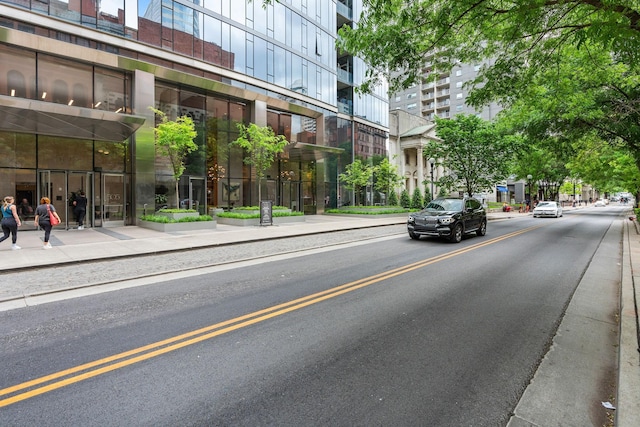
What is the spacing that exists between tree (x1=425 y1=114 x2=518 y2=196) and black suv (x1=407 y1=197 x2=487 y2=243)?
489 inches

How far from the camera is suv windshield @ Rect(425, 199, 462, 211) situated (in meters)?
14.1

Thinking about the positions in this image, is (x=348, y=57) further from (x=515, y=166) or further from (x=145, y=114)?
Answer: (x=145, y=114)

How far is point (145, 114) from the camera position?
1942 centimetres

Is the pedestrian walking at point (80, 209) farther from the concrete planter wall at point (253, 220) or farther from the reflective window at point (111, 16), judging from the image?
the reflective window at point (111, 16)

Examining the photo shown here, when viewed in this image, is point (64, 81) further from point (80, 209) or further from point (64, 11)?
point (80, 209)

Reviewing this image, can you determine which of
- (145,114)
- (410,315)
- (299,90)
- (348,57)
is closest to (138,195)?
(145,114)

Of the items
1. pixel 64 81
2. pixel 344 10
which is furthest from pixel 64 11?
pixel 344 10

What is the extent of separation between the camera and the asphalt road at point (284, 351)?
286cm

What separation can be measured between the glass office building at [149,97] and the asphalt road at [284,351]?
12718 millimetres

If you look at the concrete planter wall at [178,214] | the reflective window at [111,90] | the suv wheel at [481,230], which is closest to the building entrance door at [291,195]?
the concrete planter wall at [178,214]

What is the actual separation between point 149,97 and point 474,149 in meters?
23.6

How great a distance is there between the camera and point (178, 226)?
16.3 metres

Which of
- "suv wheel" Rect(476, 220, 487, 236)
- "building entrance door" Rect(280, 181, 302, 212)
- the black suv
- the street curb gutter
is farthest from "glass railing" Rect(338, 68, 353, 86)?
the street curb gutter

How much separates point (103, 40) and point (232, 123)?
8.96 meters
